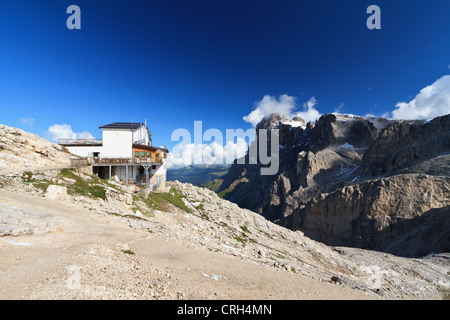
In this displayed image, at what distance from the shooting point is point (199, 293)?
8.55m

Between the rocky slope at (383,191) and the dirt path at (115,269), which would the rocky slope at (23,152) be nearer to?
the dirt path at (115,269)

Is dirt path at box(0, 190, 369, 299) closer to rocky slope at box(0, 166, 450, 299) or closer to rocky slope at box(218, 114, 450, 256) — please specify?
rocky slope at box(0, 166, 450, 299)

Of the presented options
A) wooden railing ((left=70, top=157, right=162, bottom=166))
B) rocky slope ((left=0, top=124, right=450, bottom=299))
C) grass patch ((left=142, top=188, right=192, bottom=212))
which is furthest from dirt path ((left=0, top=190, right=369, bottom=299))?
wooden railing ((left=70, top=157, right=162, bottom=166))

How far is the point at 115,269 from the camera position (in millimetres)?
8719

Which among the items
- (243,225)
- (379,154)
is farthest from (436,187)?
(243,225)

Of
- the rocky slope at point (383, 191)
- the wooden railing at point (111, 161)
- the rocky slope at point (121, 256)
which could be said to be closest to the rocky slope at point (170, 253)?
the rocky slope at point (121, 256)

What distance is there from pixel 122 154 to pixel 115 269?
3270 cm

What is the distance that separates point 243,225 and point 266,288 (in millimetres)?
25399

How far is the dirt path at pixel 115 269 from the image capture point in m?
6.92

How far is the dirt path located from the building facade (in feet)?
56.9

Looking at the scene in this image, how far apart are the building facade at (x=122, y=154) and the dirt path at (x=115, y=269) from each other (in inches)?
683

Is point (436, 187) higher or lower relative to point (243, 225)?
higher

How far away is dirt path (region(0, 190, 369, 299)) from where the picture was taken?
692 centimetres
